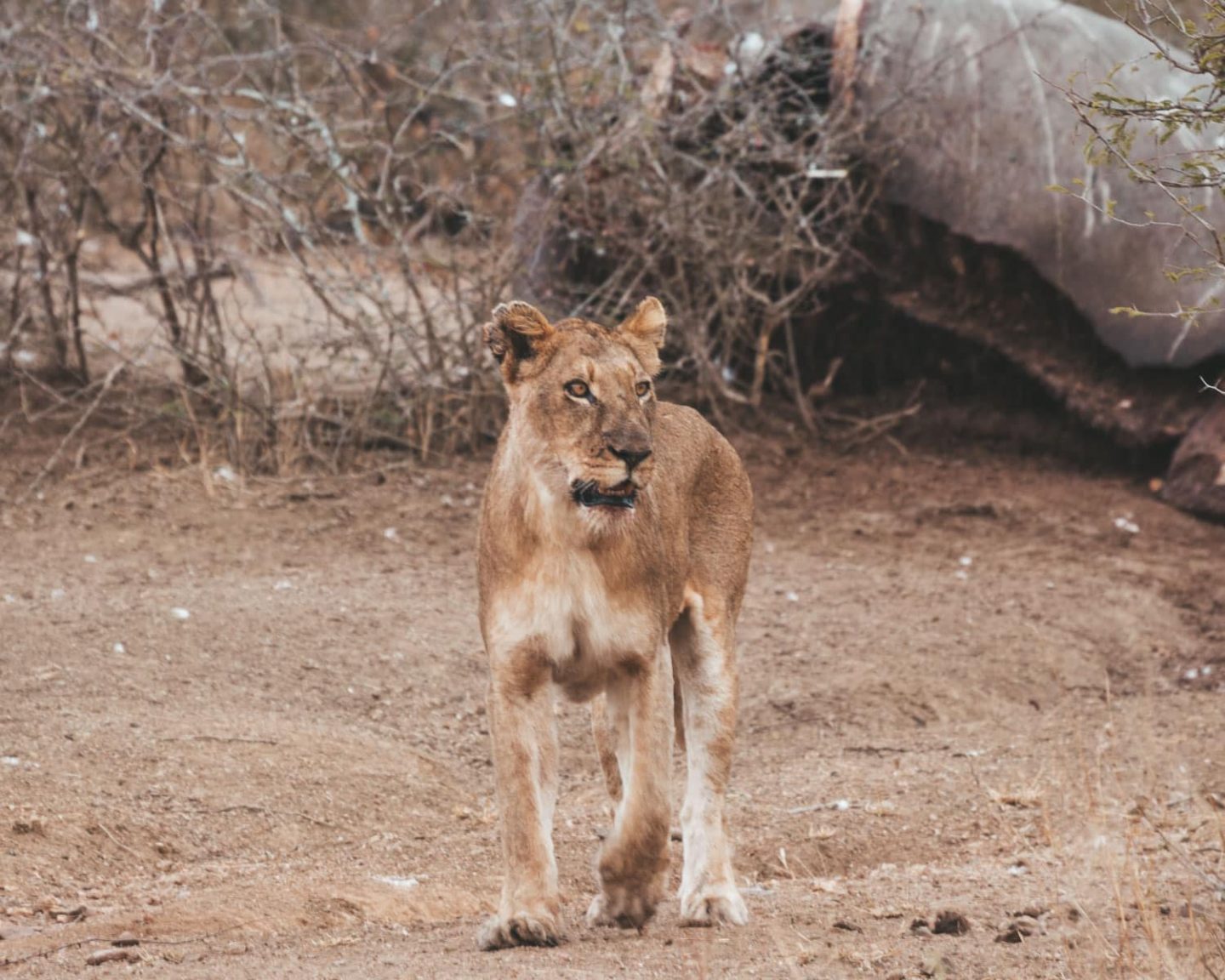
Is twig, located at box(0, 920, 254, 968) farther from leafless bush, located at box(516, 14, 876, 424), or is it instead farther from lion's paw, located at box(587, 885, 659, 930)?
leafless bush, located at box(516, 14, 876, 424)

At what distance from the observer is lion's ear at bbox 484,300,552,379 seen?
4871mm

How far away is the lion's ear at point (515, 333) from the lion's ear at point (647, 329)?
30 centimetres

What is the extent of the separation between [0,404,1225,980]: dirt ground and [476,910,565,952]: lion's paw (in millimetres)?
87

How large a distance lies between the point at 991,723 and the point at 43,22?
22.2 ft

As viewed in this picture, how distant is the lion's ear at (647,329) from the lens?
16.8ft

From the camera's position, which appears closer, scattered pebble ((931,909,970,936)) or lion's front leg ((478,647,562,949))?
lion's front leg ((478,647,562,949))

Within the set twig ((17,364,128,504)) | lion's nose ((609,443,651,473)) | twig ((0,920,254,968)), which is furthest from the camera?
twig ((17,364,128,504))

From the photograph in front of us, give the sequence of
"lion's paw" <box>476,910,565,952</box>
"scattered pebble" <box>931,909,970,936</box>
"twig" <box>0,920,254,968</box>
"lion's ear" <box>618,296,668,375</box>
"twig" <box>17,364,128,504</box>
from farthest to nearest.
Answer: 1. "twig" <box>17,364,128,504</box>
2. "lion's ear" <box>618,296,668,375</box>
3. "scattered pebble" <box>931,909,970,936</box>
4. "twig" <box>0,920,254,968</box>
5. "lion's paw" <box>476,910,565,952</box>

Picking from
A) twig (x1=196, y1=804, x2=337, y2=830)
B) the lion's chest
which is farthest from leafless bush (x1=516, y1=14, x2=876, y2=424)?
the lion's chest

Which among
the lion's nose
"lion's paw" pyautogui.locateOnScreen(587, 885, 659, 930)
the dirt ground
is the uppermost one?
the lion's nose

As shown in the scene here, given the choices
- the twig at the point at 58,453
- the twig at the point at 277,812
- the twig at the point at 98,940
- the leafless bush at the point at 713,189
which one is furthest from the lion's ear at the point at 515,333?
the twig at the point at 58,453

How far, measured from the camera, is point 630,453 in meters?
4.55

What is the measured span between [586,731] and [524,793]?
2996mm

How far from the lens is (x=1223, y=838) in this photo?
4.60 m
